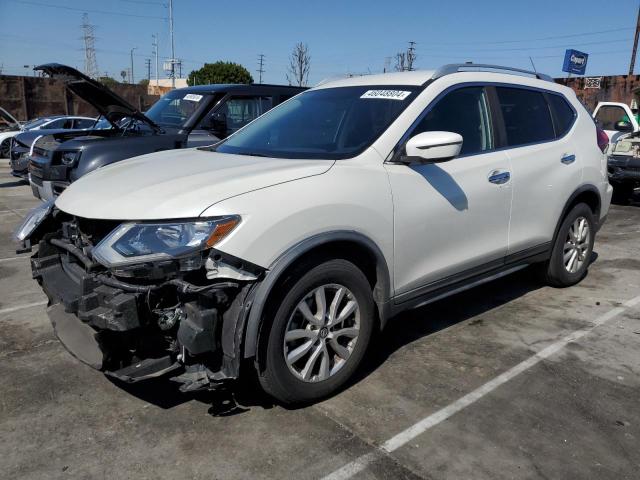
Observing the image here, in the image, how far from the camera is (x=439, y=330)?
4.27 meters

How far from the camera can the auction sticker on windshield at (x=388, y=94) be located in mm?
3678

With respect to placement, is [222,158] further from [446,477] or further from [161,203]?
[446,477]

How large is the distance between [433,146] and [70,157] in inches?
183

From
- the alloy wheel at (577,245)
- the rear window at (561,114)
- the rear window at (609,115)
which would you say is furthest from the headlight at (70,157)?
the rear window at (609,115)

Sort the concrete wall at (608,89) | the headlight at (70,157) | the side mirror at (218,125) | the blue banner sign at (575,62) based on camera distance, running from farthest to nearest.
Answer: the concrete wall at (608,89) → the blue banner sign at (575,62) → the side mirror at (218,125) → the headlight at (70,157)

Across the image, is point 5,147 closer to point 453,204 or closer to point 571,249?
point 571,249

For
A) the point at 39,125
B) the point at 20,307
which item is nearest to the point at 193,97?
the point at 20,307

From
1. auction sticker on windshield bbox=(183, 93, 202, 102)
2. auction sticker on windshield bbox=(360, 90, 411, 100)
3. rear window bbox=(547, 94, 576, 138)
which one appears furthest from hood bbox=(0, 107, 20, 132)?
rear window bbox=(547, 94, 576, 138)

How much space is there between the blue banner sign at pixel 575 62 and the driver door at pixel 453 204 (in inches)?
662

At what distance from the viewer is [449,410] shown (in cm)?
314

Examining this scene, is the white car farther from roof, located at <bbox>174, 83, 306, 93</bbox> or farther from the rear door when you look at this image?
the rear door

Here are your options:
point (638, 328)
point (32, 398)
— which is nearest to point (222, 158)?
point (32, 398)

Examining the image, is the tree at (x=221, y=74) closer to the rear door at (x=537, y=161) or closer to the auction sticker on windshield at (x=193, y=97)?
the auction sticker on windshield at (x=193, y=97)

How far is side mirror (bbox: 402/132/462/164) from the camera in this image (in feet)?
10.7
